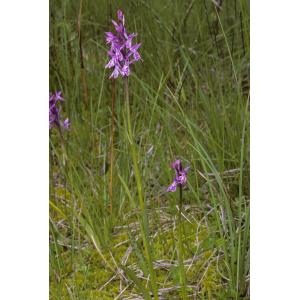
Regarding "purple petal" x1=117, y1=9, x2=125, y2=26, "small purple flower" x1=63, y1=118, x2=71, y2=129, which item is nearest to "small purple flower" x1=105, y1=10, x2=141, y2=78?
"purple petal" x1=117, y1=9, x2=125, y2=26

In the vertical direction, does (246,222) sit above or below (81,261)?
above

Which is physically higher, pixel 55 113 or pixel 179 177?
pixel 55 113

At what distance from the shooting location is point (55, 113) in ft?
5.28

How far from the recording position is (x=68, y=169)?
5.18 ft

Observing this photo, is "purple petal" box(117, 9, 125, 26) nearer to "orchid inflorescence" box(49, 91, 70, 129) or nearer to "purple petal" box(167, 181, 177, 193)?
"orchid inflorescence" box(49, 91, 70, 129)

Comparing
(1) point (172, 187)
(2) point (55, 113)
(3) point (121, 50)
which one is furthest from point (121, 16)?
(1) point (172, 187)

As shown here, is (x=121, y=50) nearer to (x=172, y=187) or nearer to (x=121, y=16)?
(x=121, y=16)

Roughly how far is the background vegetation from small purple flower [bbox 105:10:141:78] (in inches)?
0.9

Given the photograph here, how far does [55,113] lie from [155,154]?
0.27 metres

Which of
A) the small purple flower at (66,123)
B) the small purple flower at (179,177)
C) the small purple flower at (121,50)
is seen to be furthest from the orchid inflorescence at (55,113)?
the small purple flower at (179,177)
